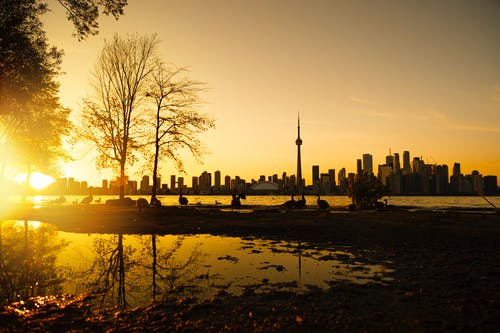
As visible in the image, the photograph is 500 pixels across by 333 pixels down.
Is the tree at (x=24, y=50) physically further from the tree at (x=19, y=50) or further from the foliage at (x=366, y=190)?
the foliage at (x=366, y=190)

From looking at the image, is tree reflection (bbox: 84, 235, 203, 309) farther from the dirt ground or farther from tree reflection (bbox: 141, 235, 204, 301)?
the dirt ground

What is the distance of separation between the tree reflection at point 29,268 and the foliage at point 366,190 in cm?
3422

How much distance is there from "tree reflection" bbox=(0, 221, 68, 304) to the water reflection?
2 cm

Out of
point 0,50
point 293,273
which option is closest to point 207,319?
point 293,273

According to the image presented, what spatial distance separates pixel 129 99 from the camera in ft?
119

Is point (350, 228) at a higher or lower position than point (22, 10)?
lower

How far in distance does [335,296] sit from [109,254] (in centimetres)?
903

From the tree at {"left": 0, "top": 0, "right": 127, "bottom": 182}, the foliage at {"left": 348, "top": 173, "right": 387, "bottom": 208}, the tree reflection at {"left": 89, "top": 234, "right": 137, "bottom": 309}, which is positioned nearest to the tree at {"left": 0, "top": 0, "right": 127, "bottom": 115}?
the tree at {"left": 0, "top": 0, "right": 127, "bottom": 182}

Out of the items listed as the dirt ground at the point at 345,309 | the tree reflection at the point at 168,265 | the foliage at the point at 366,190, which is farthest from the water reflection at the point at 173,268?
the foliage at the point at 366,190

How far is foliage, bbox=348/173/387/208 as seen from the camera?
1587 inches

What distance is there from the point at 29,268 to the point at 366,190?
37406 mm

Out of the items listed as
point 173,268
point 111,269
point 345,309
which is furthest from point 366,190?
point 345,309

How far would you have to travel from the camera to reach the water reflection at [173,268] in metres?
8.02

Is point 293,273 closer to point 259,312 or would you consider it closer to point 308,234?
point 259,312
